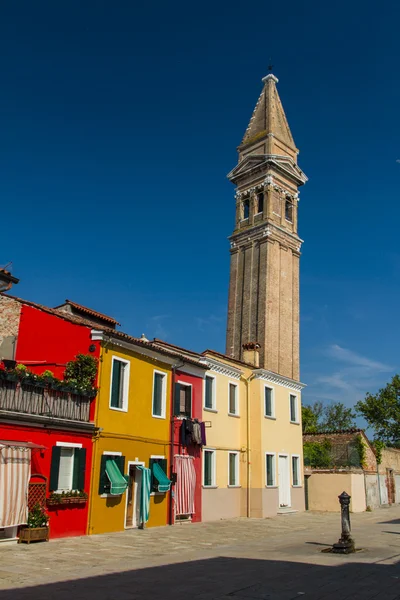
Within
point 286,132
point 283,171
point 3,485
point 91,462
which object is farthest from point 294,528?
point 286,132

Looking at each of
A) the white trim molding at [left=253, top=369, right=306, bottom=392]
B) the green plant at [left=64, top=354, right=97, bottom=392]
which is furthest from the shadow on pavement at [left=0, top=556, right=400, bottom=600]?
the white trim molding at [left=253, top=369, right=306, bottom=392]

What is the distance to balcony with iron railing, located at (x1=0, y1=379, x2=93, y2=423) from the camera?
49.1ft

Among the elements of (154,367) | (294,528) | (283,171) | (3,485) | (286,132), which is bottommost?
(294,528)

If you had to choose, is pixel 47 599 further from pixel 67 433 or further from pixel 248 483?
pixel 248 483

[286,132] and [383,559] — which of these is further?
[286,132]

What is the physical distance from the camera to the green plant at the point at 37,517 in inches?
586

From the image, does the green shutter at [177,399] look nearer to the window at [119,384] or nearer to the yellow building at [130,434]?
the yellow building at [130,434]

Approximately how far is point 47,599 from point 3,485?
6.20 meters

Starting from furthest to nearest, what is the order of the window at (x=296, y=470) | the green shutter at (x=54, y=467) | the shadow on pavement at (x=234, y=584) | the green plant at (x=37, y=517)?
1. the window at (x=296, y=470)
2. the green shutter at (x=54, y=467)
3. the green plant at (x=37, y=517)
4. the shadow on pavement at (x=234, y=584)

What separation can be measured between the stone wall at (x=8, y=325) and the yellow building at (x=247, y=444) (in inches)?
338

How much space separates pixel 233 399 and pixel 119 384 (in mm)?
9081

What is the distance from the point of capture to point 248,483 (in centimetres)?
2623

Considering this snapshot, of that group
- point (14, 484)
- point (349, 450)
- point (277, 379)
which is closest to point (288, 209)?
point (349, 450)

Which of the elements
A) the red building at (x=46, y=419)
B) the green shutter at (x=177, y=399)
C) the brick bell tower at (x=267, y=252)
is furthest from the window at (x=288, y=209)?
the red building at (x=46, y=419)
